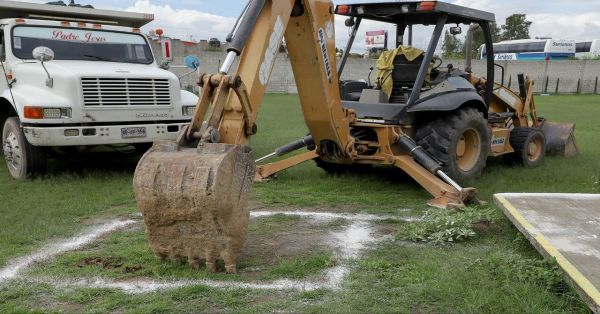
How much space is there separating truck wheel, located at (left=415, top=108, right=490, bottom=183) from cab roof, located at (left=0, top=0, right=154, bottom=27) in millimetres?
5412

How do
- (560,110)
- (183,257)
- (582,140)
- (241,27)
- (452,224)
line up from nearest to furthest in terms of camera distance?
1. (183,257)
2. (241,27)
3. (452,224)
4. (582,140)
5. (560,110)

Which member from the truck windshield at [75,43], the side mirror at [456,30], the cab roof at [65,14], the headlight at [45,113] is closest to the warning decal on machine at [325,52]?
the side mirror at [456,30]

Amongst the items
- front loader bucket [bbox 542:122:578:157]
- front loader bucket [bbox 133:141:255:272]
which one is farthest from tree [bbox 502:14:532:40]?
front loader bucket [bbox 133:141:255:272]

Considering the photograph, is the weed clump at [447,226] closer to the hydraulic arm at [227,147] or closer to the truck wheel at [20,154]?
the hydraulic arm at [227,147]

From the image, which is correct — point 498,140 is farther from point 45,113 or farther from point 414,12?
point 45,113

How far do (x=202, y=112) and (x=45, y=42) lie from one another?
5.48 metres

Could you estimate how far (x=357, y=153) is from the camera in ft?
23.9

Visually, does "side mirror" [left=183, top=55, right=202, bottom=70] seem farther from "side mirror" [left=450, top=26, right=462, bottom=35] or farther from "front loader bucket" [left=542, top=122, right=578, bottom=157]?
"front loader bucket" [left=542, top=122, right=578, bottom=157]

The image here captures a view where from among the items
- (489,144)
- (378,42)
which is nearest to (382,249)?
(489,144)

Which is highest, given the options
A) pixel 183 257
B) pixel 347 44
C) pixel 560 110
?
pixel 347 44

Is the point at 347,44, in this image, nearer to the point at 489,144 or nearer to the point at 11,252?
the point at 489,144

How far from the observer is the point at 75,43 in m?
9.01

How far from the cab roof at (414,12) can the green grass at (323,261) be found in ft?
7.03

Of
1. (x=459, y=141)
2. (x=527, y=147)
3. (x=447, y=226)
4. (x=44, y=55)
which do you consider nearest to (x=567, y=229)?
(x=447, y=226)
